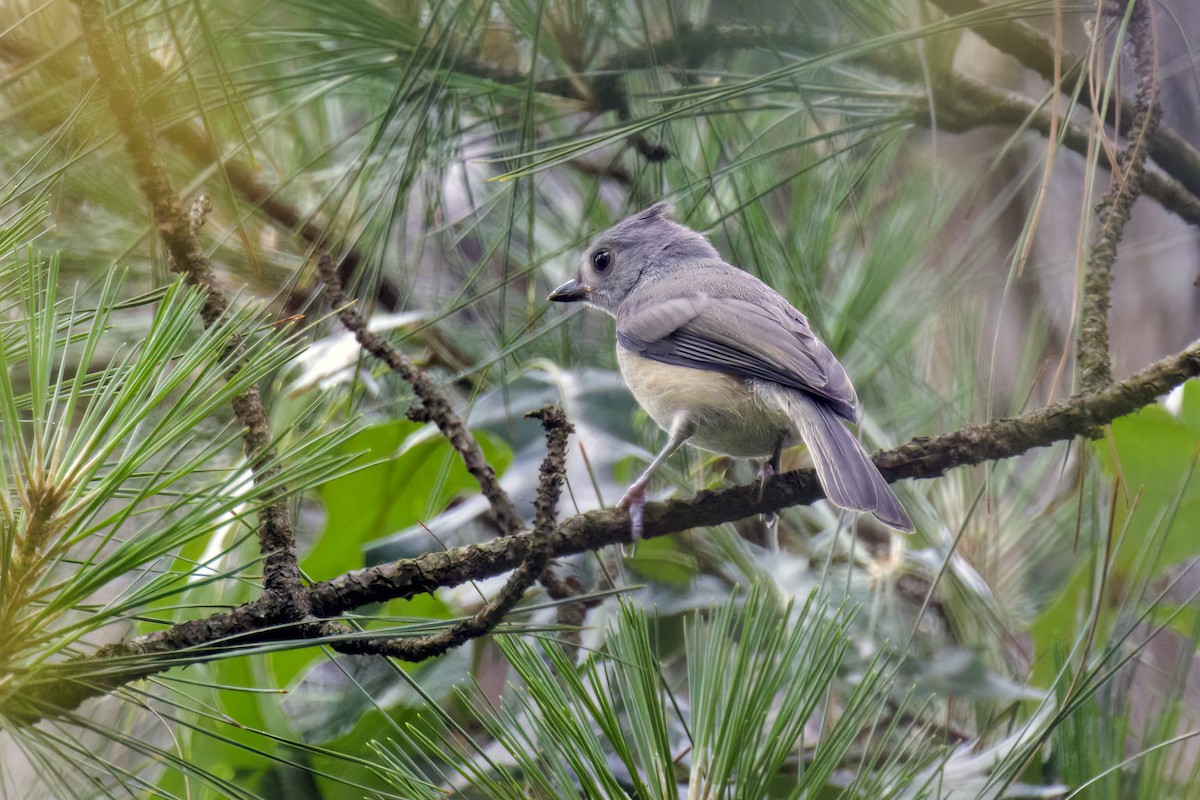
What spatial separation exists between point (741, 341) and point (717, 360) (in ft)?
0.19

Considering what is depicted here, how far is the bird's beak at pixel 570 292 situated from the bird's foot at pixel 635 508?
0.67 m

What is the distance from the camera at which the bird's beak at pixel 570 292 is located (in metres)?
1.97

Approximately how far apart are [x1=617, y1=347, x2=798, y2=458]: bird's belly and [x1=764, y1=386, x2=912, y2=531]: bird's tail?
0.62 feet

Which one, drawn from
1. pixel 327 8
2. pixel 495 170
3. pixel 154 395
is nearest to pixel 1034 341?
pixel 495 170

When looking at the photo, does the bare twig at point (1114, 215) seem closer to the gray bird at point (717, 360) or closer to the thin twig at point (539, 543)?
the gray bird at point (717, 360)

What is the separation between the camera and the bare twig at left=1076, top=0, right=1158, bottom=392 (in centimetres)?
126

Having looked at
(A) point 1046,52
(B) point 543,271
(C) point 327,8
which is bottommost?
(A) point 1046,52

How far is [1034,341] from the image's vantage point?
2213 millimetres

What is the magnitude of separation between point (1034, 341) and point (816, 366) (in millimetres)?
914

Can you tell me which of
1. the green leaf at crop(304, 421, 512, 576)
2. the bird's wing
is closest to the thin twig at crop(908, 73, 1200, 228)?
the bird's wing

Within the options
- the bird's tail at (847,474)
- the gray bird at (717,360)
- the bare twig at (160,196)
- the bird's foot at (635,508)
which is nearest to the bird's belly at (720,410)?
the gray bird at (717,360)

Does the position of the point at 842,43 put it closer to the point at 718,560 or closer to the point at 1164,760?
the point at 718,560

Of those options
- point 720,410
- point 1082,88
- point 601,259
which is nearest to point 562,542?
point 720,410

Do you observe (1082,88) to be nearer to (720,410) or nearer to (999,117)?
(999,117)
